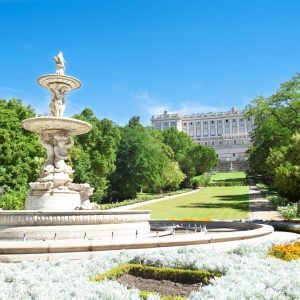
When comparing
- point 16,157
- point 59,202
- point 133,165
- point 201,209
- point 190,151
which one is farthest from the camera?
point 190,151

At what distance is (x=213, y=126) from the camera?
152 metres

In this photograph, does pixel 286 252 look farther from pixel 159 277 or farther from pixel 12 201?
pixel 12 201

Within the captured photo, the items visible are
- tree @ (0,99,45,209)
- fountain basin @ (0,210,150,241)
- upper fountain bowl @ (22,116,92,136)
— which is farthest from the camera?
tree @ (0,99,45,209)

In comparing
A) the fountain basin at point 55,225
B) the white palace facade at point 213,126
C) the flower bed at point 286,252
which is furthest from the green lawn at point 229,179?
the flower bed at point 286,252

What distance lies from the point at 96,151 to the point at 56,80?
25.5 m

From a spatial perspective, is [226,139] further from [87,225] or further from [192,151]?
[87,225]

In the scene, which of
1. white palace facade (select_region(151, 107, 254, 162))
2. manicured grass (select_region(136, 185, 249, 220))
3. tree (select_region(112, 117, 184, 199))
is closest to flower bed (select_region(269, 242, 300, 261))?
manicured grass (select_region(136, 185, 249, 220))

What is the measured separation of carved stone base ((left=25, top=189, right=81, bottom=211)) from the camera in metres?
14.4

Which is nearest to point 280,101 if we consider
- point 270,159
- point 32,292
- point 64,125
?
point 270,159

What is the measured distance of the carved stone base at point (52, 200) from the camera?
14398 millimetres

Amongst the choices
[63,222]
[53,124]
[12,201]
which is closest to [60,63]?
[53,124]

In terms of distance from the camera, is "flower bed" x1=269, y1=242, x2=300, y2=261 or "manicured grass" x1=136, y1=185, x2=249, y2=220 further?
"manicured grass" x1=136, y1=185, x2=249, y2=220

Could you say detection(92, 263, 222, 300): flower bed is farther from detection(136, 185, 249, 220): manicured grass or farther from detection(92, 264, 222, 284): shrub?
detection(136, 185, 249, 220): manicured grass

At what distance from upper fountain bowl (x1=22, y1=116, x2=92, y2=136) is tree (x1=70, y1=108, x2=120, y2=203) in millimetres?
22436
